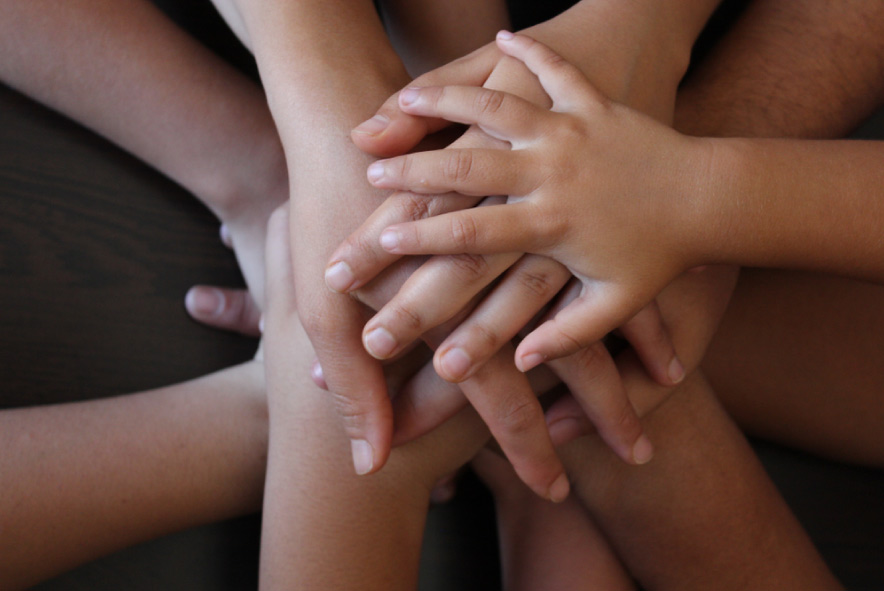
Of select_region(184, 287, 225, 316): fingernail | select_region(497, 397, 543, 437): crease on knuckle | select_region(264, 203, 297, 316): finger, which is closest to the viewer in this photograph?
select_region(497, 397, 543, 437): crease on knuckle

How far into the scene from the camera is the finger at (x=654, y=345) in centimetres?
76

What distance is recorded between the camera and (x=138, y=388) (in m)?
0.97

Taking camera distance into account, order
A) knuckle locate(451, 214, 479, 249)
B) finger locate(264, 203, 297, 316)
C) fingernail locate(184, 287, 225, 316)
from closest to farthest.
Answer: knuckle locate(451, 214, 479, 249) → finger locate(264, 203, 297, 316) → fingernail locate(184, 287, 225, 316)

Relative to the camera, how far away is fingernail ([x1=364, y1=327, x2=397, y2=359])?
2.18ft

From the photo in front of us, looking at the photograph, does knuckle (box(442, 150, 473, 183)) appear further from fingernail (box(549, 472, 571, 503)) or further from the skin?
fingernail (box(549, 472, 571, 503))

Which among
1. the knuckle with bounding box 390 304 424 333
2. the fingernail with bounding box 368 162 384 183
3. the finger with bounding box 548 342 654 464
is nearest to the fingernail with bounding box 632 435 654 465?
the finger with bounding box 548 342 654 464

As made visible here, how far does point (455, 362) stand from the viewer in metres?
0.67

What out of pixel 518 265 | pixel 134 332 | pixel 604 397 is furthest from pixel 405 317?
pixel 134 332

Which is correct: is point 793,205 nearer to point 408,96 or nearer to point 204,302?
point 408,96

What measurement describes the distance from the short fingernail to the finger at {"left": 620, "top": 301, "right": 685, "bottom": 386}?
32cm

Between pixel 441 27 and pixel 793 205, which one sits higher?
pixel 441 27

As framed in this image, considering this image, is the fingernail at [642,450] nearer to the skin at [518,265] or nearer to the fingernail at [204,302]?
the skin at [518,265]

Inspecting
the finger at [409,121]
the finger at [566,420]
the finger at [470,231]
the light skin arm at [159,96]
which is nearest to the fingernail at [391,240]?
the finger at [470,231]

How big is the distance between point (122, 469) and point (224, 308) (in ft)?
0.96
